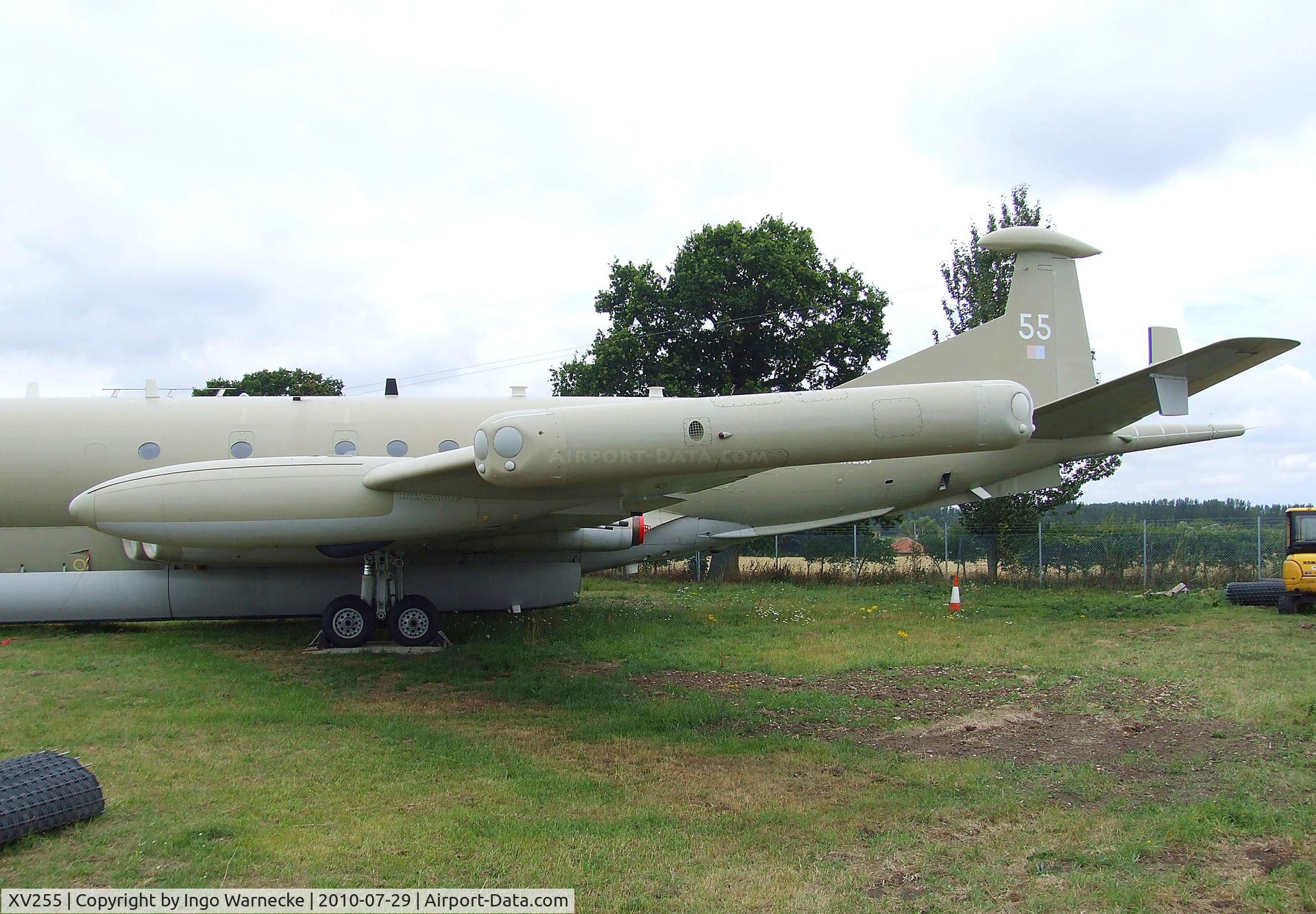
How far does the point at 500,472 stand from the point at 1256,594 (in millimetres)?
15296

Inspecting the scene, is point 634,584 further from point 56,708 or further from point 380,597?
point 56,708

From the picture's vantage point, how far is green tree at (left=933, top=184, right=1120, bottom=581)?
23797 mm

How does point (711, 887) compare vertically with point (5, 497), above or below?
below

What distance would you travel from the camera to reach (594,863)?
15.2 feet

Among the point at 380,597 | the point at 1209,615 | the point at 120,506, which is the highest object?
the point at 120,506

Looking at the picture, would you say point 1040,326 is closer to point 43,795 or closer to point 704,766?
point 704,766

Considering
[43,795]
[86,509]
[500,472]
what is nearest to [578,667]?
[500,472]

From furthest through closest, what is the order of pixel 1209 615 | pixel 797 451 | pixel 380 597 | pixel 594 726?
pixel 1209 615 < pixel 380 597 < pixel 594 726 < pixel 797 451

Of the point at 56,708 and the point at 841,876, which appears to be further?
the point at 56,708

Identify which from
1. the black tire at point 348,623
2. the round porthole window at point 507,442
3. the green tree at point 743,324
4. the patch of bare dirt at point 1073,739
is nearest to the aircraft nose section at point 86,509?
the black tire at point 348,623

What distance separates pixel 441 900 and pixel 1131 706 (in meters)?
6.63

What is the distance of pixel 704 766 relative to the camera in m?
6.51

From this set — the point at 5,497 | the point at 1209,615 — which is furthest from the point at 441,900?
the point at 1209,615

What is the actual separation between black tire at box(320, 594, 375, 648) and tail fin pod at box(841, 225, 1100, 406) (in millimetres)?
8825
